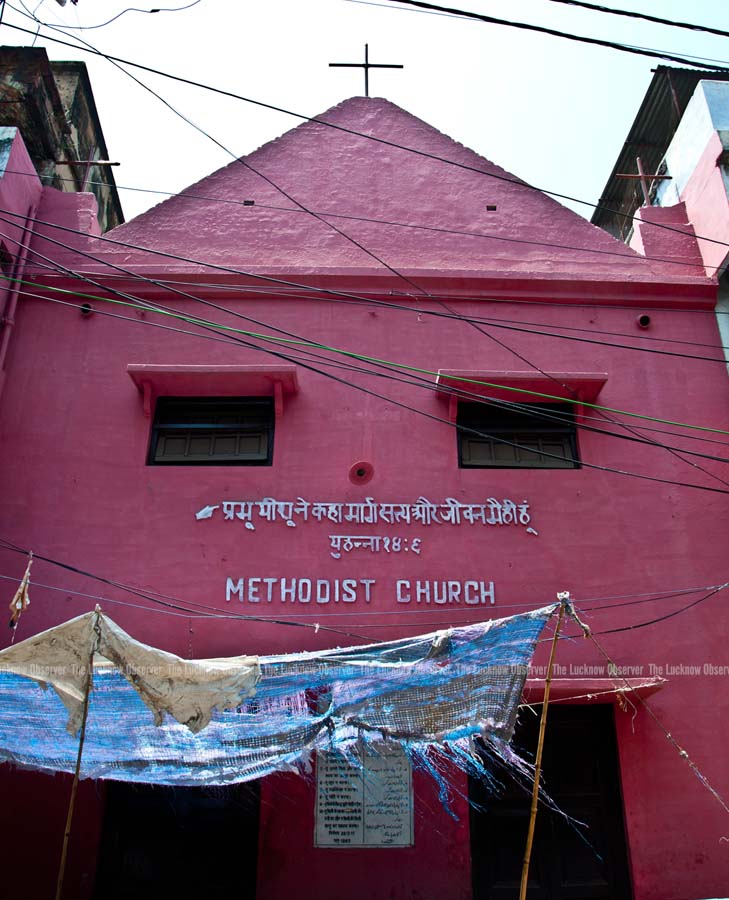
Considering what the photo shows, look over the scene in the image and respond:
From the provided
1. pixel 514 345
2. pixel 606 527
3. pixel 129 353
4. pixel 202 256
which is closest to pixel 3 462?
pixel 129 353

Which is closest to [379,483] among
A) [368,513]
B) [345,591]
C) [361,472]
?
[361,472]

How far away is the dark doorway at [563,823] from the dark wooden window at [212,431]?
2938mm

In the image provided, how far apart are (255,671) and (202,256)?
4208 mm

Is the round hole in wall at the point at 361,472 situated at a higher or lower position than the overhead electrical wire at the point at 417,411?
lower

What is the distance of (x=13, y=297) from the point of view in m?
6.82

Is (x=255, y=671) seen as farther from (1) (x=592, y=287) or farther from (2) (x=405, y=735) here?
(1) (x=592, y=287)

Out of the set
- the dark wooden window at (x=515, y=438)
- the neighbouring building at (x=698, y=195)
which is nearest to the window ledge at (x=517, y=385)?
the dark wooden window at (x=515, y=438)

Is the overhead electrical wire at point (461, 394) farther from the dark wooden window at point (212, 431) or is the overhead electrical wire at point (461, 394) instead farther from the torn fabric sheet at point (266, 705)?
the torn fabric sheet at point (266, 705)

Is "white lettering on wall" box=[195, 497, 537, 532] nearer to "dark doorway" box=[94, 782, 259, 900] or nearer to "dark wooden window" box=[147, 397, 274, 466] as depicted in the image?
"dark wooden window" box=[147, 397, 274, 466]

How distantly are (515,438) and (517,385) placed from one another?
445 millimetres

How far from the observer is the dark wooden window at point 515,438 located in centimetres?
648

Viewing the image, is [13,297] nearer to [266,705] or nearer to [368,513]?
[368,513]

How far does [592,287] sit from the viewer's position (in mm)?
7086

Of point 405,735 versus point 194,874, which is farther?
point 194,874
